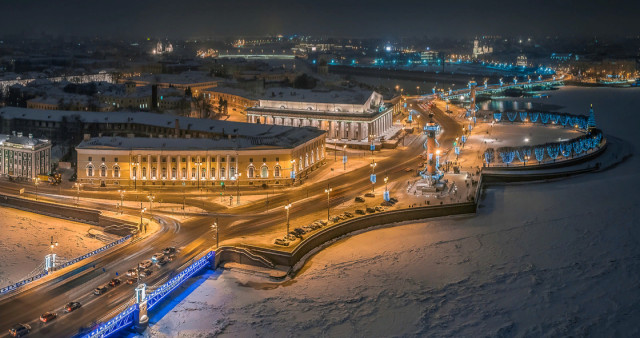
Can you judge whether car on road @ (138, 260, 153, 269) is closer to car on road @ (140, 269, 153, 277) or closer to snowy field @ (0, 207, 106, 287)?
car on road @ (140, 269, 153, 277)

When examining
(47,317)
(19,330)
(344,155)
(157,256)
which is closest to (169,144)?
(344,155)

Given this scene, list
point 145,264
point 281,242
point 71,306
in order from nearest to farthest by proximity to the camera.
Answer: point 71,306
point 145,264
point 281,242

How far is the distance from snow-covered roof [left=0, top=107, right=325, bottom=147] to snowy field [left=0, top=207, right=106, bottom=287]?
1056 cm

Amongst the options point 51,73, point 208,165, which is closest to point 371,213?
point 208,165

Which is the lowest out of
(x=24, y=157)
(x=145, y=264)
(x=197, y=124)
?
(x=145, y=264)

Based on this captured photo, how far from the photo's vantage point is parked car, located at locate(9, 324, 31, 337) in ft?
55.4

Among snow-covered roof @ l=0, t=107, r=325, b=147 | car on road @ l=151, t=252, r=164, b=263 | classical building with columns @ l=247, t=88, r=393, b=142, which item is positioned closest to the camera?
car on road @ l=151, t=252, r=164, b=263

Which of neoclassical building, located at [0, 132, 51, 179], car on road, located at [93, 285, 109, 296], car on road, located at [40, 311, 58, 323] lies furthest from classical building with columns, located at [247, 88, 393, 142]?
car on road, located at [40, 311, 58, 323]

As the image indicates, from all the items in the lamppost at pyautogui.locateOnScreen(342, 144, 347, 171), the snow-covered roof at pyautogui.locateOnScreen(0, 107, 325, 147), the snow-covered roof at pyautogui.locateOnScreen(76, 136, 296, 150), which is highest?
the snow-covered roof at pyautogui.locateOnScreen(0, 107, 325, 147)

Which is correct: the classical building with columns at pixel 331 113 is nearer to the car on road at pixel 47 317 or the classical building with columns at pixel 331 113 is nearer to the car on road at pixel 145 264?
the car on road at pixel 145 264

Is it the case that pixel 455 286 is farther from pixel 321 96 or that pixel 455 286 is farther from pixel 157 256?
pixel 321 96

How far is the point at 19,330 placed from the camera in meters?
17.0

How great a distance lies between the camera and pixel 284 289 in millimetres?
21844

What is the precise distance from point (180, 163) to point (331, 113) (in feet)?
56.1
